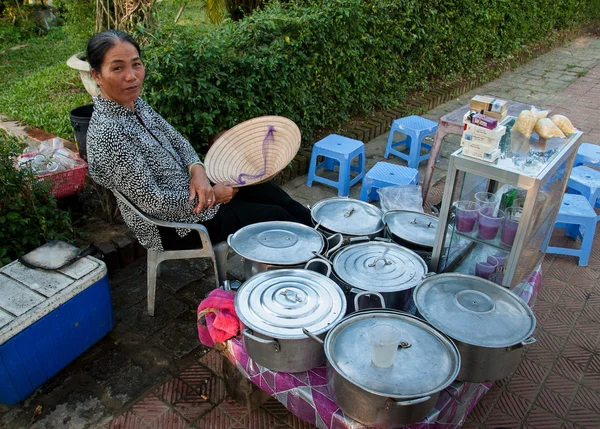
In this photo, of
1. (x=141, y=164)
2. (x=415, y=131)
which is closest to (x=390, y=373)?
(x=141, y=164)

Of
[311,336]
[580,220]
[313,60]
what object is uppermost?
[313,60]

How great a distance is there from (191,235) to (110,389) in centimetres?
102

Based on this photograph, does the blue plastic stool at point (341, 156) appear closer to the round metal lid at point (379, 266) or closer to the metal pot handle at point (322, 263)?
the round metal lid at point (379, 266)

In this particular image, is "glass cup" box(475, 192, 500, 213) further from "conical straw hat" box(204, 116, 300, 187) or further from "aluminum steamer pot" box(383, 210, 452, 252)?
"conical straw hat" box(204, 116, 300, 187)

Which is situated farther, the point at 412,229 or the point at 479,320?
the point at 412,229

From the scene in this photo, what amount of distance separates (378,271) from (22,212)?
2.51 m

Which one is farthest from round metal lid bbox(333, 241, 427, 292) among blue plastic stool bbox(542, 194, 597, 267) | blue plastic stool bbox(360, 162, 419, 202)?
blue plastic stool bbox(542, 194, 597, 267)

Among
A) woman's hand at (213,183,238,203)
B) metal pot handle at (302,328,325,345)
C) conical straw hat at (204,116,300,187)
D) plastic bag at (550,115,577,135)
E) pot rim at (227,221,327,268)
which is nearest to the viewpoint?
metal pot handle at (302,328,325,345)

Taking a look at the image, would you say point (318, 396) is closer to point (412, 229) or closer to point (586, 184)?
point (412, 229)

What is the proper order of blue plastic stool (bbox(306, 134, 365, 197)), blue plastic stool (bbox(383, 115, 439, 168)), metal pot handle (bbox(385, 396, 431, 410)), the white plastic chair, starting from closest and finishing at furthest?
metal pot handle (bbox(385, 396, 431, 410))
the white plastic chair
blue plastic stool (bbox(306, 134, 365, 197))
blue plastic stool (bbox(383, 115, 439, 168))

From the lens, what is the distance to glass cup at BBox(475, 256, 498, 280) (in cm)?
264

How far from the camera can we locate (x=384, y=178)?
4.29m

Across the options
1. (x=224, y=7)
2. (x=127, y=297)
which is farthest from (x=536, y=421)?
(x=224, y=7)

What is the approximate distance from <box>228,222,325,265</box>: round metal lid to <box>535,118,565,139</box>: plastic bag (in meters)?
1.32
